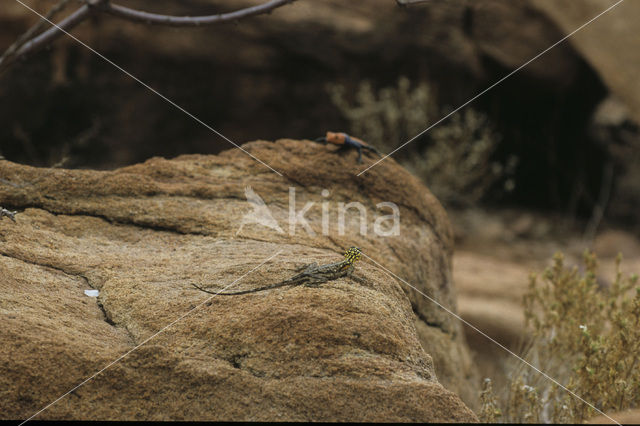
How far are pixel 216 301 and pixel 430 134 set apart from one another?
744 cm

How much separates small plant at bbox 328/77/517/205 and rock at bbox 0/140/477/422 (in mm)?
4835

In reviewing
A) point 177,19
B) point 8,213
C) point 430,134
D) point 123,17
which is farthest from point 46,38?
point 430,134

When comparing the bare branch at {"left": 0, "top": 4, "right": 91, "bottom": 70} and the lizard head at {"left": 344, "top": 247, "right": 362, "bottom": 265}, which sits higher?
the bare branch at {"left": 0, "top": 4, "right": 91, "bottom": 70}

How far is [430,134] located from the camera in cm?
917

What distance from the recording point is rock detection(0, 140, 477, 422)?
1833 millimetres

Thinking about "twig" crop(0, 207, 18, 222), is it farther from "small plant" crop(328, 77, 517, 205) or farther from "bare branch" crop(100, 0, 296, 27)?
"small plant" crop(328, 77, 517, 205)

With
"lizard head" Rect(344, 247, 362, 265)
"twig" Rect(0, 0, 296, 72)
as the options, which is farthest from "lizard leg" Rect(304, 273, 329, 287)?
"twig" Rect(0, 0, 296, 72)

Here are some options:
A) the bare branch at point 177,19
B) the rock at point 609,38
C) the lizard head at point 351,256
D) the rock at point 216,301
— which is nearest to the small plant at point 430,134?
the rock at point 609,38

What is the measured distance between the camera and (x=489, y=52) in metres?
8.05

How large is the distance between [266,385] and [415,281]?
133 cm

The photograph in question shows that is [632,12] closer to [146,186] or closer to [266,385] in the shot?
[146,186]

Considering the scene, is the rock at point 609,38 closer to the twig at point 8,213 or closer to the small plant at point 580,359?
the small plant at point 580,359

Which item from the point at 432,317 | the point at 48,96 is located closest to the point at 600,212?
the point at 432,317

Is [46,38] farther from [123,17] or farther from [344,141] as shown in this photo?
[344,141]
